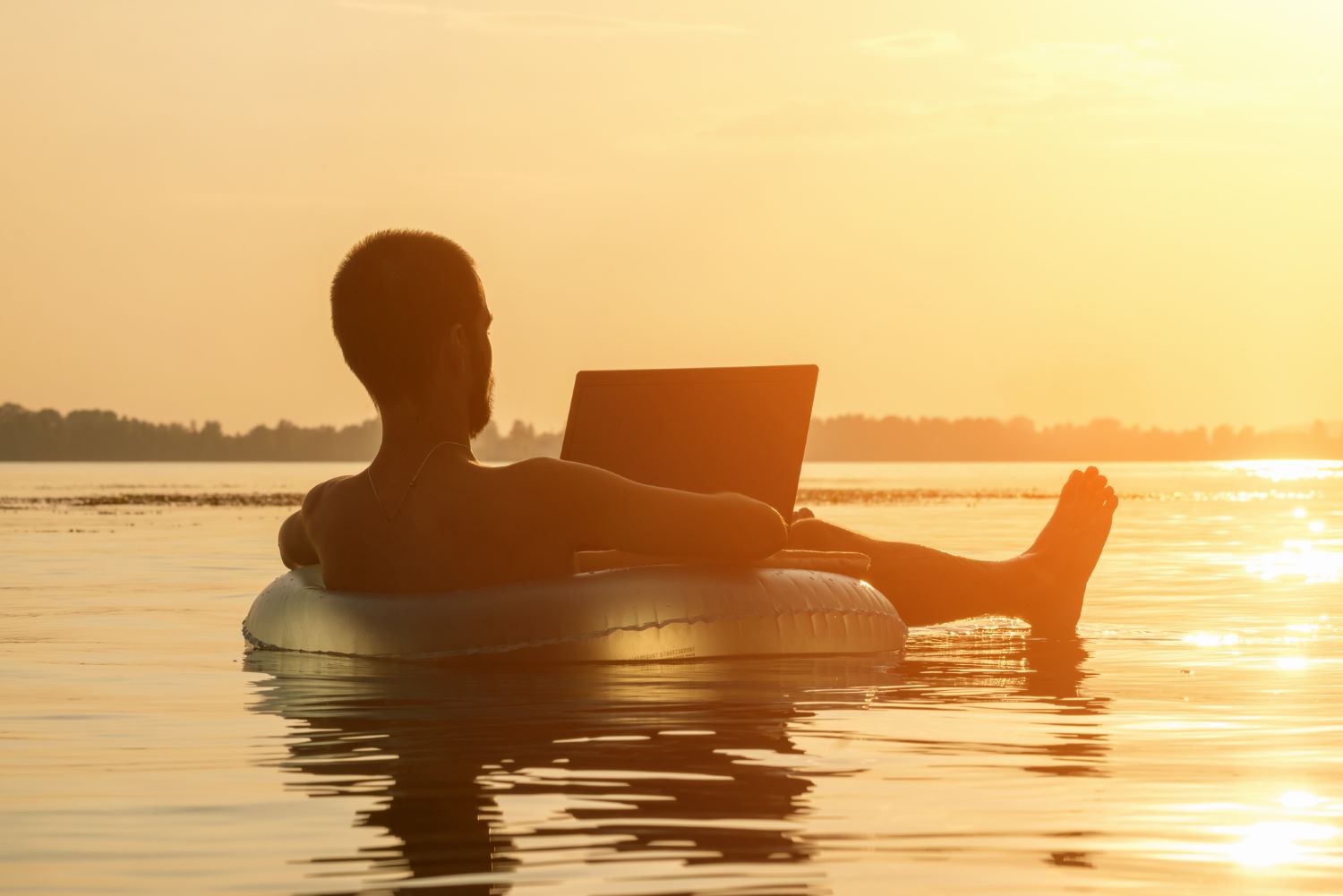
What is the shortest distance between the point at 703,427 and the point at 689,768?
3192 mm

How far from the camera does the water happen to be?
4176 millimetres

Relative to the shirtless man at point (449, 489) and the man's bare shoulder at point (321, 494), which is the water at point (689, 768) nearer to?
the shirtless man at point (449, 489)

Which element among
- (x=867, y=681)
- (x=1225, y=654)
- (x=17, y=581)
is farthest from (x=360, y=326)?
(x=17, y=581)

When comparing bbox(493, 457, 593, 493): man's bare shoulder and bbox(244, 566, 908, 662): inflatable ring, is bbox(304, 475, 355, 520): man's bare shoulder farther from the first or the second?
bbox(493, 457, 593, 493): man's bare shoulder

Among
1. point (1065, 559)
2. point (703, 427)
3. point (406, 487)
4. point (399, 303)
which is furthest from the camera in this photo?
point (1065, 559)

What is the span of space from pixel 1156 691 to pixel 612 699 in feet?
7.36

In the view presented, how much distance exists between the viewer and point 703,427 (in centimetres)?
852

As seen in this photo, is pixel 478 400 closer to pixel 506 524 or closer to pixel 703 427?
pixel 506 524

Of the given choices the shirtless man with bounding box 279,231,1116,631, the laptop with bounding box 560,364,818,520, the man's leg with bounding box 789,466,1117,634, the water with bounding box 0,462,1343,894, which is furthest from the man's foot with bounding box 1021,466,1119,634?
the shirtless man with bounding box 279,231,1116,631

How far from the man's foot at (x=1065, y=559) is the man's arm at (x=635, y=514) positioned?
3.05 meters

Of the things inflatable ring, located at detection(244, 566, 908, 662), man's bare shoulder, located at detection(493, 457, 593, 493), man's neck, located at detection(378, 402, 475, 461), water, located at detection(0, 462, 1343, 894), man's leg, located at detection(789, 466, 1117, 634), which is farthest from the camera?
man's leg, located at detection(789, 466, 1117, 634)

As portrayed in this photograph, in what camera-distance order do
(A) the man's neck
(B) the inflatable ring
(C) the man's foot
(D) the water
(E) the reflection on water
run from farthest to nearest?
(C) the man's foot < (B) the inflatable ring < (A) the man's neck < (E) the reflection on water < (D) the water

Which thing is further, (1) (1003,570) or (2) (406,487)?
(1) (1003,570)

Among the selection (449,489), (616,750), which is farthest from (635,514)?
(616,750)
